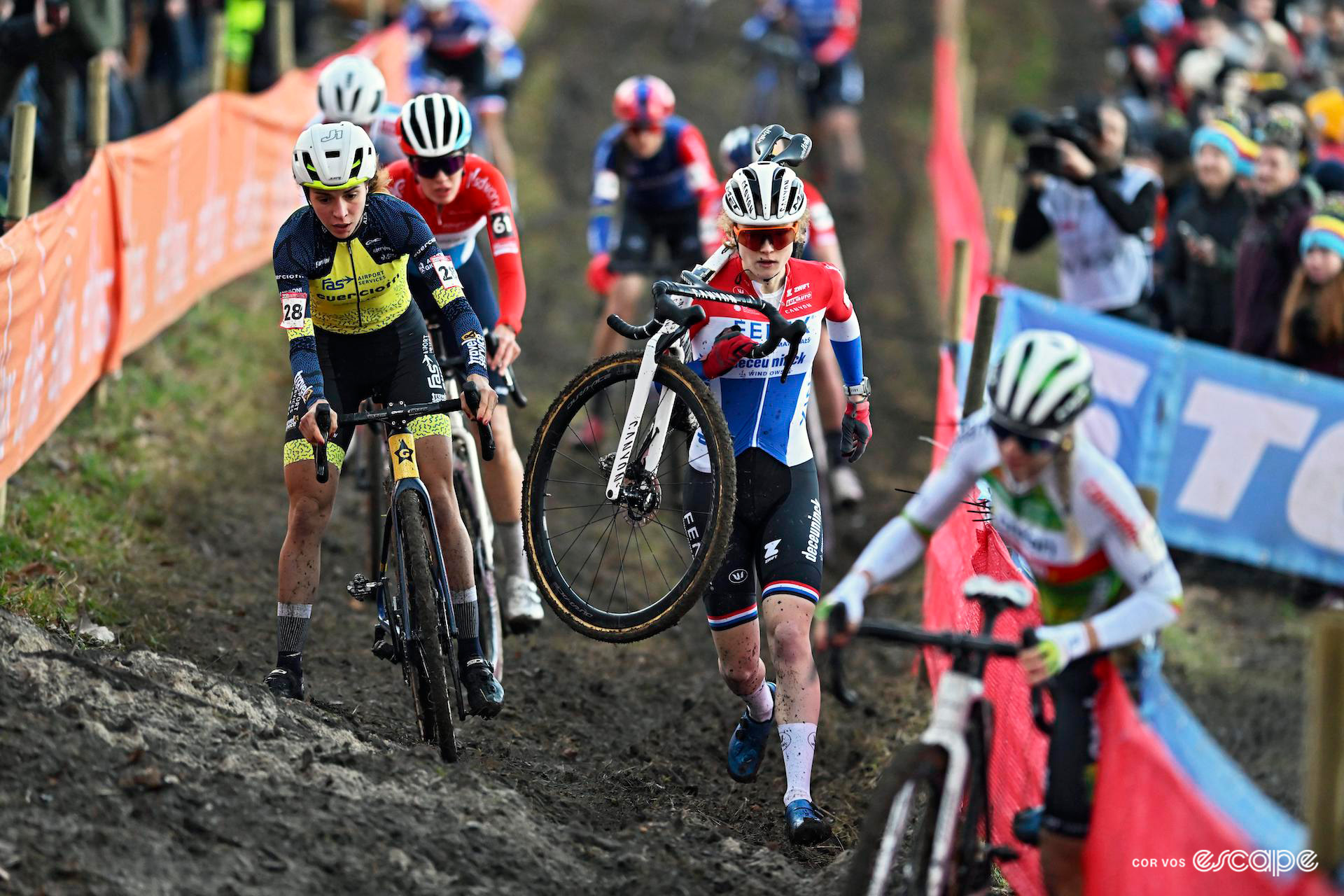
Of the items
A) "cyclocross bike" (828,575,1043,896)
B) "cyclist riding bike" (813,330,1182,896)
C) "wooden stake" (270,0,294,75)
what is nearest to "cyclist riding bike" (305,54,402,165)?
"cyclist riding bike" (813,330,1182,896)

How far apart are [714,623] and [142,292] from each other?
6.17m

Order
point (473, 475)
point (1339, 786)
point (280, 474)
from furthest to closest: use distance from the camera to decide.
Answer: point (280, 474)
point (473, 475)
point (1339, 786)

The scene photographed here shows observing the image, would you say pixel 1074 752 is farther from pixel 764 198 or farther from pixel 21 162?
pixel 21 162

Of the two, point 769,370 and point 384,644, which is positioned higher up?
point 769,370

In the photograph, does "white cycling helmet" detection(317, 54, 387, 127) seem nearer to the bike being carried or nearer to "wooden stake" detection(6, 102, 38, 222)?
"wooden stake" detection(6, 102, 38, 222)

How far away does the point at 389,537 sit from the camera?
664cm

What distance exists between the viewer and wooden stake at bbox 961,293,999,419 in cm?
780

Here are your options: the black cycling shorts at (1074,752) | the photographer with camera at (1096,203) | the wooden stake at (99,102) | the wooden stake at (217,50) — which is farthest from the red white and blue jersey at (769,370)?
the wooden stake at (217,50)

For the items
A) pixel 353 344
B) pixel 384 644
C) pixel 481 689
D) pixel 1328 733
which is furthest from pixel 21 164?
pixel 1328 733

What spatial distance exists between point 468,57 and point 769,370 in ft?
35.8

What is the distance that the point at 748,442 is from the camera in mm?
6496

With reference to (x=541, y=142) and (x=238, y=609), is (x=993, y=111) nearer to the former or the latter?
(x=541, y=142)

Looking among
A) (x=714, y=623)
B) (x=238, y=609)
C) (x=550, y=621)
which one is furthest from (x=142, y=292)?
(x=714, y=623)

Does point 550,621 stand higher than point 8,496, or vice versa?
point 8,496
